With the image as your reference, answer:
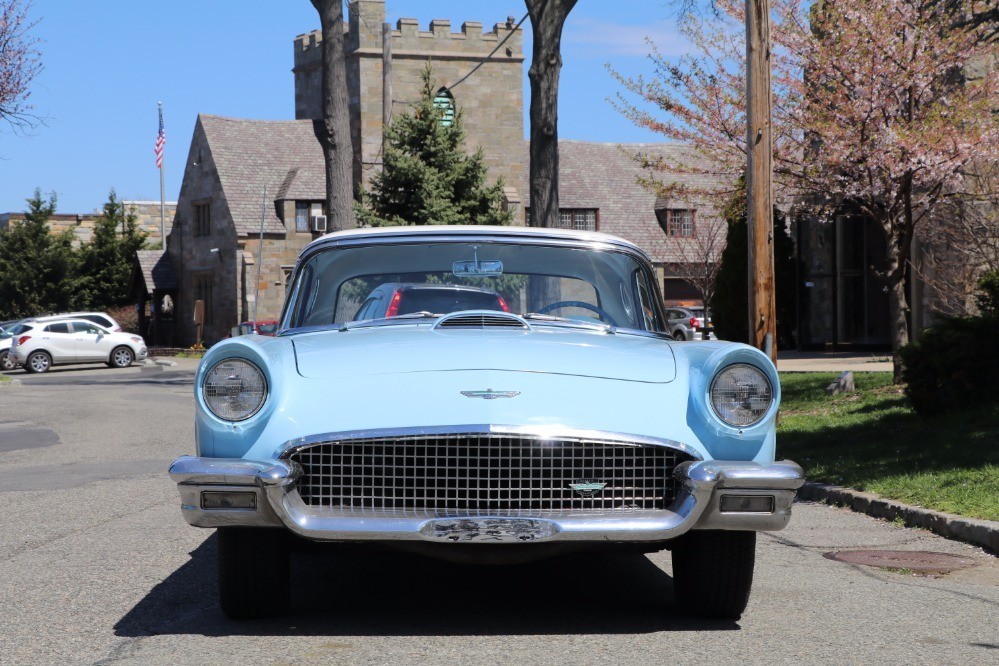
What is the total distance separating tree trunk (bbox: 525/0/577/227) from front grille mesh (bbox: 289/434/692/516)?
15717mm

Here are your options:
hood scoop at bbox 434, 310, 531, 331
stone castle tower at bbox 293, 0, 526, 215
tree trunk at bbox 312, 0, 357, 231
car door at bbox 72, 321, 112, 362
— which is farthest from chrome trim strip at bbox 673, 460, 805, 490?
stone castle tower at bbox 293, 0, 526, 215

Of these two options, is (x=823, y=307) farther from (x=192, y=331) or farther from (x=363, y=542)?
(x=192, y=331)

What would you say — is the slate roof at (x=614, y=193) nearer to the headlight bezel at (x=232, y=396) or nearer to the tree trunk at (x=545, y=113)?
the tree trunk at (x=545, y=113)

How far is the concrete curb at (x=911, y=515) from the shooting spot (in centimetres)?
746

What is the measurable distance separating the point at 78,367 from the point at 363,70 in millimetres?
19804

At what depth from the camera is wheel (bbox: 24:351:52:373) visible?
36625 millimetres

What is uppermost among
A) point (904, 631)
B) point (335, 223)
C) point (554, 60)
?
point (554, 60)

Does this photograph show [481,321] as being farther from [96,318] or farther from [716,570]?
[96,318]


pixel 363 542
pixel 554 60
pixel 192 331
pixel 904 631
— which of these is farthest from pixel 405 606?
pixel 192 331

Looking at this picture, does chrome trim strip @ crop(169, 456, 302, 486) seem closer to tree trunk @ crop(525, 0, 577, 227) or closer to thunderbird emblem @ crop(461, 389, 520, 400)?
thunderbird emblem @ crop(461, 389, 520, 400)

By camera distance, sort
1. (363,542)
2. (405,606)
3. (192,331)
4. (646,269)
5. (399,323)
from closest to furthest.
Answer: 1. (363,542)
2. (405,606)
3. (399,323)
4. (646,269)
5. (192,331)

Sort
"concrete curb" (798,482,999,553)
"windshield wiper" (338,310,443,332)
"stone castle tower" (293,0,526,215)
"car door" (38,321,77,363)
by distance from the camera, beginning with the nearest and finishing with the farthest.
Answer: "windshield wiper" (338,310,443,332) < "concrete curb" (798,482,999,553) < "car door" (38,321,77,363) < "stone castle tower" (293,0,526,215)

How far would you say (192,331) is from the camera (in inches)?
2201

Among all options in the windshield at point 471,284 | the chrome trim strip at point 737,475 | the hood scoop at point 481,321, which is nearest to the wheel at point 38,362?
the windshield at point 471,284
